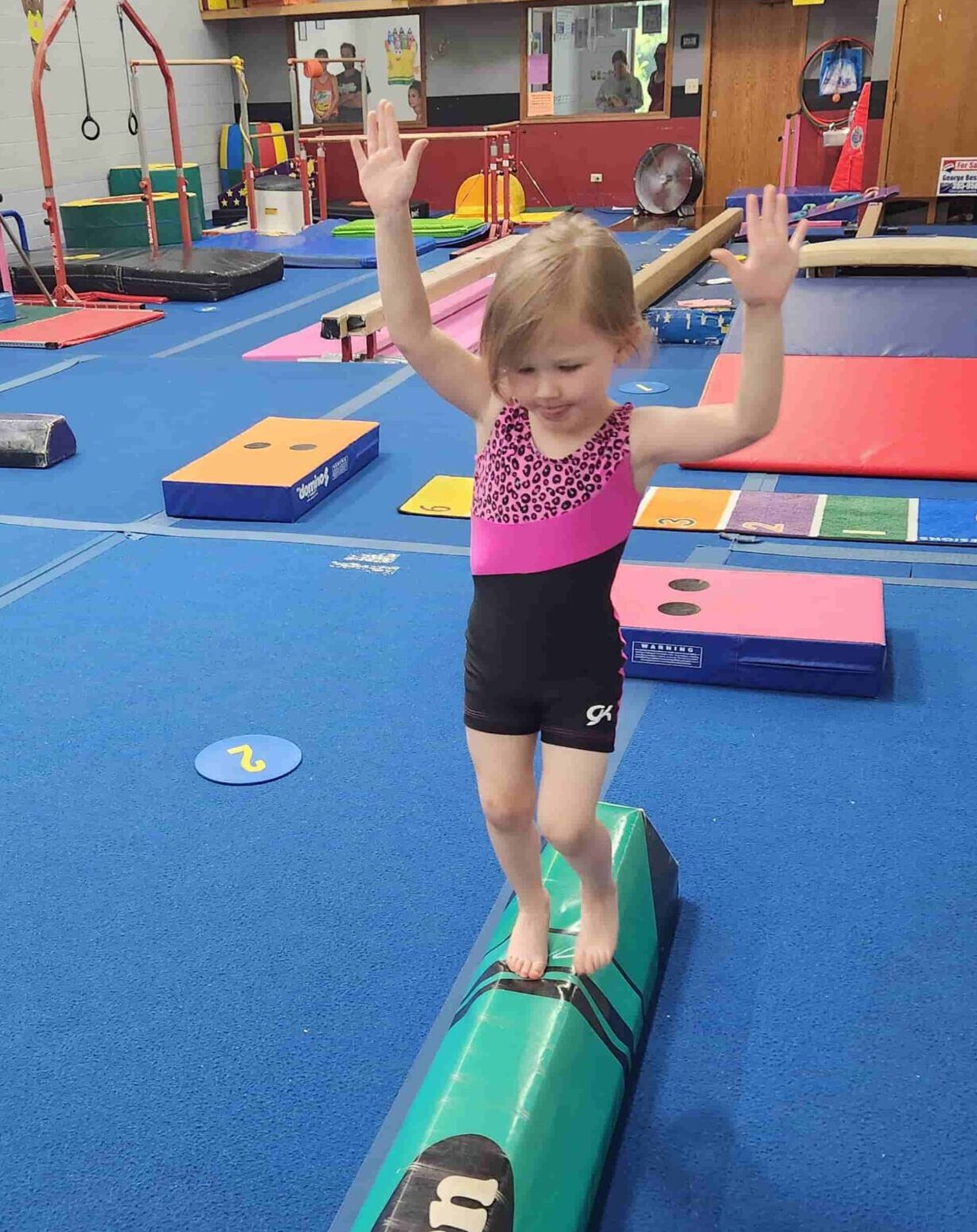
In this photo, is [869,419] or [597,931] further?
[869,419]

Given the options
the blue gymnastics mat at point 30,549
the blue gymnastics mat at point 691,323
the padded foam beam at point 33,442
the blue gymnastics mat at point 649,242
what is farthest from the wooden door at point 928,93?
the blue gymnastics mat at point 30,549

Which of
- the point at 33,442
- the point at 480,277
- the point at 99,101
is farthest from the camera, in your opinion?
the point at 99,101

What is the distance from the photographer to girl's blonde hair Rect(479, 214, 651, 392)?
52.3 inches

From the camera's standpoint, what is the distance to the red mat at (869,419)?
173 inches

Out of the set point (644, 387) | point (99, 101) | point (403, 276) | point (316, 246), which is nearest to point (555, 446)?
point (403, 276)

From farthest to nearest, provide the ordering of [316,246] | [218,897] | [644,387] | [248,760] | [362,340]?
1. [316,246]
2. [362,340]
3. [644,387]
4. [248,760]
5. [218,897]

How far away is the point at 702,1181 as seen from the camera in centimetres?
157

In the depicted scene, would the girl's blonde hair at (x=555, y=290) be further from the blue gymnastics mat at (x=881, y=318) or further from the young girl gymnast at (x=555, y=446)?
the blue gymnastics mat at (x=881, y=318)

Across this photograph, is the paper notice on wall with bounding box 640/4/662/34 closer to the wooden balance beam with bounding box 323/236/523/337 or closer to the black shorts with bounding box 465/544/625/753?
the wooden balance beam with bounding box 323/236/523/337

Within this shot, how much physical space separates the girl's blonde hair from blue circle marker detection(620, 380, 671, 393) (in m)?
4.34

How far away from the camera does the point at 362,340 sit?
700 cm

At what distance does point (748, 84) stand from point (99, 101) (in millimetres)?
7101

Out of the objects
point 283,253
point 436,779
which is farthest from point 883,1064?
point 283,253

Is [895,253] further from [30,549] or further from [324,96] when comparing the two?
[324,96]
